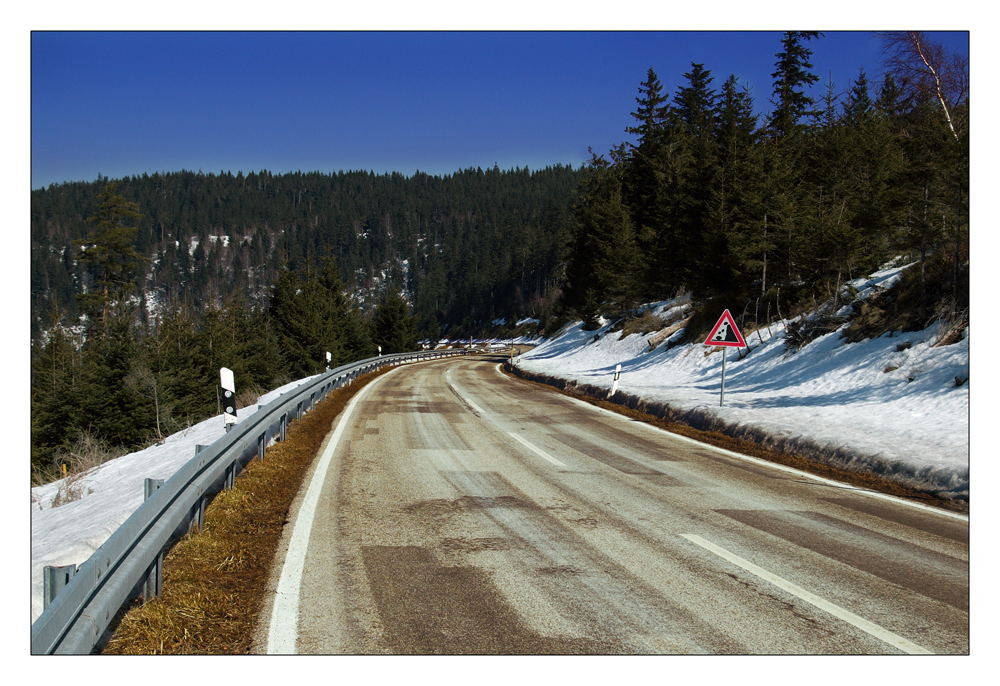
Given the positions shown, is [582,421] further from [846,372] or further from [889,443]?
[846,372]

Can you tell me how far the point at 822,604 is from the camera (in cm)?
378

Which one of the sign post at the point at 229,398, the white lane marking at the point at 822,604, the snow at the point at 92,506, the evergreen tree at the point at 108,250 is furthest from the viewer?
the evergreen tree at the point at 108,250

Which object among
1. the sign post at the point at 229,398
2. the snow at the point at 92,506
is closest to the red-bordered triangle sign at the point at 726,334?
the sign post at the point at 229,398

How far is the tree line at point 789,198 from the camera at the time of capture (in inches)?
488

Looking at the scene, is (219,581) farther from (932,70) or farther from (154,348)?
(154,348)

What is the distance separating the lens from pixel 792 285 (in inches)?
918

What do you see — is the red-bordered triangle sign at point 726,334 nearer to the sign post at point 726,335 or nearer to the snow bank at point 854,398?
the sign post at point 726,335

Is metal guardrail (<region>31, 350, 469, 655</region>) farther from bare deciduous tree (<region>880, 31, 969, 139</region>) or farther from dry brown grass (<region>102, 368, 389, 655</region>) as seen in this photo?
bare deciduous tree (<region>880, 31, 969, 139</region>)

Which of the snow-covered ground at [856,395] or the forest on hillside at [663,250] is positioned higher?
the forest on hillside at [663,250]

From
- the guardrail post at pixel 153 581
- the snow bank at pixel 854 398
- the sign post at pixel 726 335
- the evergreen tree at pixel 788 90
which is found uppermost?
the evergreen tree at pixel 788 90

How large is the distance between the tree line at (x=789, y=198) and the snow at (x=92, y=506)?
9.31 m

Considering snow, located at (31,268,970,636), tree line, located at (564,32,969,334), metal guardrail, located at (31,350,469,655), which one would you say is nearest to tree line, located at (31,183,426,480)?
snow, located at (31,268,970,636)

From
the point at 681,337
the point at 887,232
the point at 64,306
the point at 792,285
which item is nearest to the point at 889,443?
the point at 887,232

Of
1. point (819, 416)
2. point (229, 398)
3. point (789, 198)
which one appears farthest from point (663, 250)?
point (229, 398)
